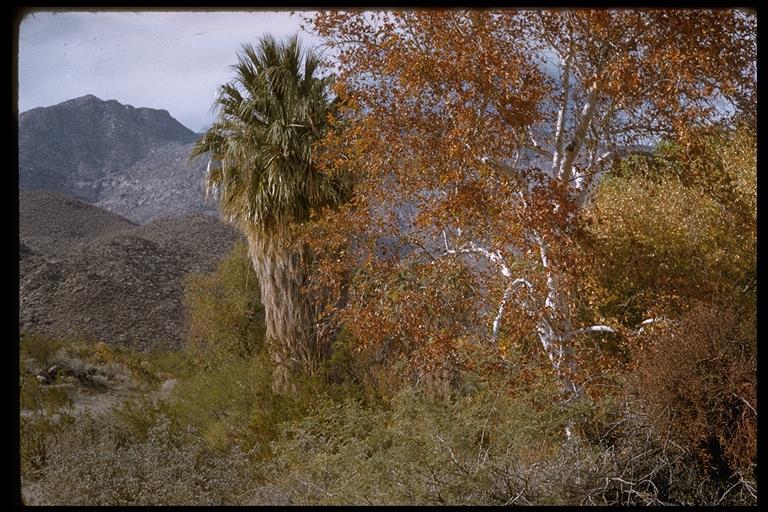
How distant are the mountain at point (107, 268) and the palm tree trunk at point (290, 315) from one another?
30.3ft

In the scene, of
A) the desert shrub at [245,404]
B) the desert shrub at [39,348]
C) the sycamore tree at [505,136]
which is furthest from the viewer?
the desert shrub at [39,348]

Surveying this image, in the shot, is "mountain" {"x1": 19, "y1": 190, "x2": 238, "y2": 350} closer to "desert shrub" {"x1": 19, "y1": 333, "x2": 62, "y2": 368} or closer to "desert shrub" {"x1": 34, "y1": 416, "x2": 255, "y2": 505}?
"desert shrub" {"x1": 19, "y1": 333, "x2": 62, "y2": 368}

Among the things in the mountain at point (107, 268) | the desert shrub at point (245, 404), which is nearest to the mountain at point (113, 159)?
the mountain at point (107, 268)

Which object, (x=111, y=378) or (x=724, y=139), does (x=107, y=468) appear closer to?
(x=724, y=139)

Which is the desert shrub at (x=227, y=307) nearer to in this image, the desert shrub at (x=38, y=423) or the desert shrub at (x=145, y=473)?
Result: the desert shrub at (x=38, y=423)

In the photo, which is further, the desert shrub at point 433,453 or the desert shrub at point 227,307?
the desert shrub at point 227,307

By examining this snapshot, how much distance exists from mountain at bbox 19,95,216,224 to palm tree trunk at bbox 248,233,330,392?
862 centimetres

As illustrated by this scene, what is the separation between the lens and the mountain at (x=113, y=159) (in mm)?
20625

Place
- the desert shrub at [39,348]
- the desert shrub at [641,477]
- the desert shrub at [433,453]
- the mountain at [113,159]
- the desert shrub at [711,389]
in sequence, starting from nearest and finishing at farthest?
1. the desert shrub at [711,389]
2. the desert shrub at [641,477]
3. the desert shrub at [433,453]
4. the desert shrub at [39,348]
5. the mountain at [113,159]

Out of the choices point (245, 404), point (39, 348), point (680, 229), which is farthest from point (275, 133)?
point (39, 348)

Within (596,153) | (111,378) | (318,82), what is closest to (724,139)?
(596,153)

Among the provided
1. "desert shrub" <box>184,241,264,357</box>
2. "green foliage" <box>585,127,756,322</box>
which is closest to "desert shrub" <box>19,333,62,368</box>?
"desert shrub" <box>184,241,264,357</box>

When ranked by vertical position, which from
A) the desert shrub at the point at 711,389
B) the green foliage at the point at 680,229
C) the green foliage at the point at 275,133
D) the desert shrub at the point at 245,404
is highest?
the green foliage at the point at 275,133

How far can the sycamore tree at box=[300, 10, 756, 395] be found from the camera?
6938 mm
